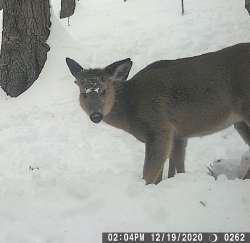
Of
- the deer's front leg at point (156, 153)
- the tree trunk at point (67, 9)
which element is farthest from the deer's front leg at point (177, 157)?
the tree trunk at point (67, 9)

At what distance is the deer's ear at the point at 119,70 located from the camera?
6.70m

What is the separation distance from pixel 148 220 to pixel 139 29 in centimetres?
950

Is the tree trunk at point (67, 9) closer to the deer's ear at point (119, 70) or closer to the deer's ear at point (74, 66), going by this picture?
the deer's ear at point (74, 66)

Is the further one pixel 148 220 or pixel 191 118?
pixel 191 118

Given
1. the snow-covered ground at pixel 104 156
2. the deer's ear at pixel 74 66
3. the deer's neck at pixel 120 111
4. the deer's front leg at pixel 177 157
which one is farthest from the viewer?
the deer's front leg at pixel 177 157

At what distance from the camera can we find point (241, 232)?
16.0 ft

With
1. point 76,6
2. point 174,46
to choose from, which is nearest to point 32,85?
point 174,46

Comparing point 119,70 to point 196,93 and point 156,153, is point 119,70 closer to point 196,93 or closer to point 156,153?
point 196,93

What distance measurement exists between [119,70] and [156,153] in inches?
44.4

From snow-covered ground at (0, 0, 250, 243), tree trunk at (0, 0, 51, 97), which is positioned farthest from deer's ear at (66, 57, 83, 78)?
tree trunk at (0, 0, 51, 97)

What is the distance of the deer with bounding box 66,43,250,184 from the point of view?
21.5 feet

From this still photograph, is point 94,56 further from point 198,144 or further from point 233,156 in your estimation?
point 233,156
